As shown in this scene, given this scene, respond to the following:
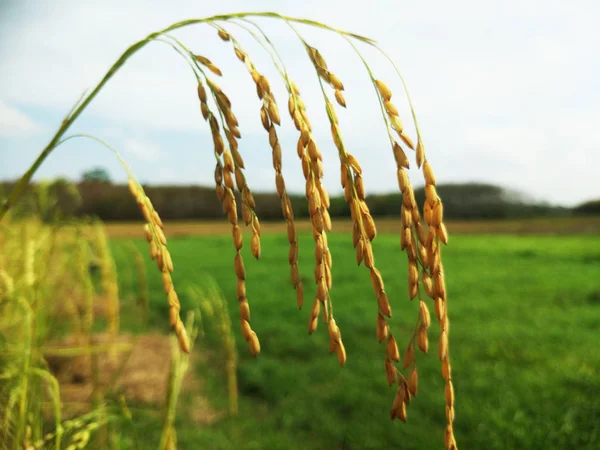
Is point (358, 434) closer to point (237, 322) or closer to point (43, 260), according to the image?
point (43, 260)

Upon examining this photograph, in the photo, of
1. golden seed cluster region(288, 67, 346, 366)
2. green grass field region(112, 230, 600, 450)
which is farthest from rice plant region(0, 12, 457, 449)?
A: green grass field region(112, 230, 600, 450)

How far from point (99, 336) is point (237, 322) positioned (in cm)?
189

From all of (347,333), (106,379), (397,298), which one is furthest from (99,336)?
(397,298)

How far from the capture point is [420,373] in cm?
520

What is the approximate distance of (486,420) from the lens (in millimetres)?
4098

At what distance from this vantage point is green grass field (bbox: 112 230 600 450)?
4.08 m

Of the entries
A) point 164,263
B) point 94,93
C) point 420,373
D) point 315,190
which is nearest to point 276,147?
point 315,190

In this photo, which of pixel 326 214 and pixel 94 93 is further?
pixel 94 93

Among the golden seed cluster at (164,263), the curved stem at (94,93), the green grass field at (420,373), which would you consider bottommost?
the green grass field at (420,373)

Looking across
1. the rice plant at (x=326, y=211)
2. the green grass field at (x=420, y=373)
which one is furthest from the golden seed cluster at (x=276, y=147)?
the green grass field at (x=420, y=373)

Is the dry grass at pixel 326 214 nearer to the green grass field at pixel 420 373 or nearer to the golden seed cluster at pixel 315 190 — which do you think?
the golden seed cluster at pixel 315 190

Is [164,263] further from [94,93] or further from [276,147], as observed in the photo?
[94,93]

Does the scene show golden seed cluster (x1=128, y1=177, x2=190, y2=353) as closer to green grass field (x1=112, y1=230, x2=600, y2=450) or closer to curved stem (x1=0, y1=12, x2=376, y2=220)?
curved stem (x1=0, y1=12, x2=376, y2=220)

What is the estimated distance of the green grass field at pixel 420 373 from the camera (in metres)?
4.08
